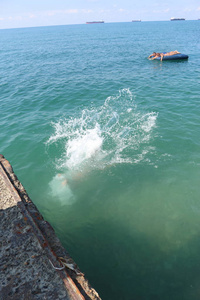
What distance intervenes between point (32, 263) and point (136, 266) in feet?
15.4

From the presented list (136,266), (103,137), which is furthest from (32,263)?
(103,137)

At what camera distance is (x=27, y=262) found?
172 inches

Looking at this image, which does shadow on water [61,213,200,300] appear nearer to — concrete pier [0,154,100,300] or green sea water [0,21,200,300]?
green sea water [0,21,200,300]

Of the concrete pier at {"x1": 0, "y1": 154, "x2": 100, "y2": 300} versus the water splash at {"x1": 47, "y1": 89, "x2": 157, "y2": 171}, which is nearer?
the concrete pier at {"x1": 0, "y1": 154, "x2": 100, "y2": 300}

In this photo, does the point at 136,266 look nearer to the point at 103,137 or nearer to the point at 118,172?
the point at 118,172

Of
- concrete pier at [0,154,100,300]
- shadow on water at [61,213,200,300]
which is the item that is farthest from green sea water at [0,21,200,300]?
concrete pier at [0,154,100,300]

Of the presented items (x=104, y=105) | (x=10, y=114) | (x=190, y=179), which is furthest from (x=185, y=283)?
(x=10, y=114)

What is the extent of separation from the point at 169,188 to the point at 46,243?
7747mm

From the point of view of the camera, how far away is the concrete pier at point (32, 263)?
3914 millimetres

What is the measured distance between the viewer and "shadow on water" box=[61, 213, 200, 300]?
677cm

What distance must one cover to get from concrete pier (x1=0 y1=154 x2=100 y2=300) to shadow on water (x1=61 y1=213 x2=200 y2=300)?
3548mm

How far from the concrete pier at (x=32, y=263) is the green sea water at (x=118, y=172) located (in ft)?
11.8

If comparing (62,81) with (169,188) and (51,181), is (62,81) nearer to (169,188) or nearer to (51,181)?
(51,181)

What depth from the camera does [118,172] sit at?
456 inches
